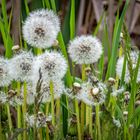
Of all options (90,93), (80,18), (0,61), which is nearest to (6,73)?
(0,61)

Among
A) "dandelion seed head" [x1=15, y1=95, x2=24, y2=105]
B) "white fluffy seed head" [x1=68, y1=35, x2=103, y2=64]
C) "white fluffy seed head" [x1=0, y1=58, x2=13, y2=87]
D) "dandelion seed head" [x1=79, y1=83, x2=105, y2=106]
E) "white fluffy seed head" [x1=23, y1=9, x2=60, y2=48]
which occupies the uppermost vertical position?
"white fluffy seed head" [x1=23, y1=9, x2=60, y2=48]

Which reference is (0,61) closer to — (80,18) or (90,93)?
(90,93)

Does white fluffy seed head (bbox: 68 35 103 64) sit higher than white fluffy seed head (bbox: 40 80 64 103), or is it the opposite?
white fluffy seed head (bbox: 68 35 103 64)

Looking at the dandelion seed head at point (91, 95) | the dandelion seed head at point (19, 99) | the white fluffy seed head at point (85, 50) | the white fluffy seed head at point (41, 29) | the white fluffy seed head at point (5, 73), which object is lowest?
the dandelion seed head at point (19, 99)

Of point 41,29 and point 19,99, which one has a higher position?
point 41,29
